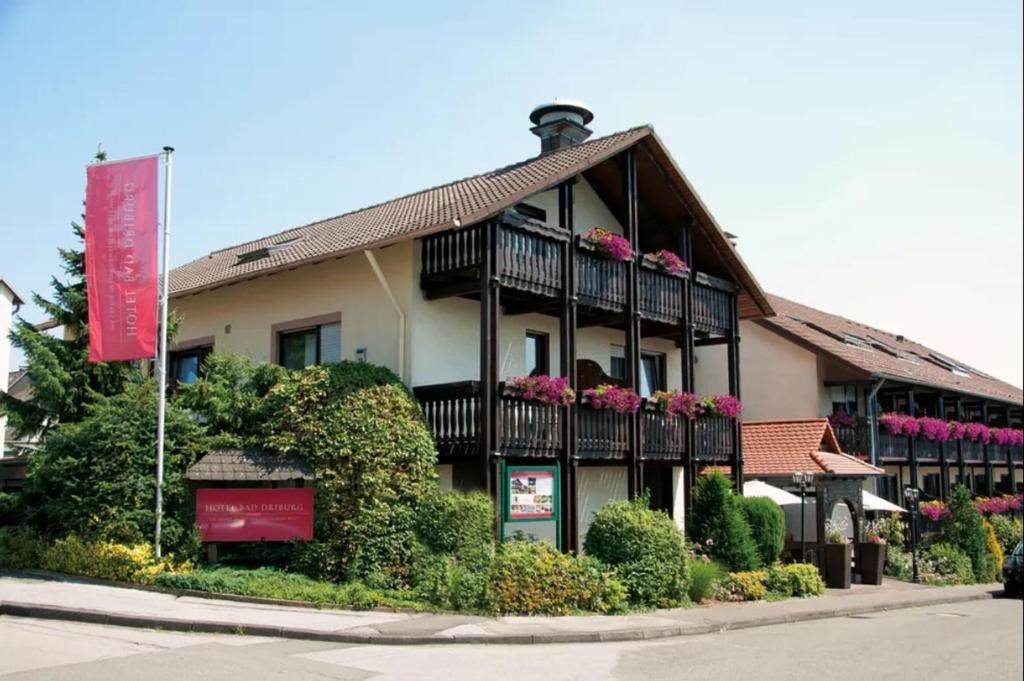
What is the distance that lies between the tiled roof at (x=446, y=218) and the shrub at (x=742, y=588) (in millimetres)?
7837

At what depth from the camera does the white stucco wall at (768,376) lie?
101 feet

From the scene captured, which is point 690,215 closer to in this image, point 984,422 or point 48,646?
point 48,646

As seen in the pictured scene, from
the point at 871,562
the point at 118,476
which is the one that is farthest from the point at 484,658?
the point at 871,562

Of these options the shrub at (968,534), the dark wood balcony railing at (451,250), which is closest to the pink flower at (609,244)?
the dark wood balcony railing at (451,250)

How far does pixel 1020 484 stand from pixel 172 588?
41.5 metres

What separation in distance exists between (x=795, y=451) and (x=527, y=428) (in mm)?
9707

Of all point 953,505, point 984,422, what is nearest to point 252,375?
point 953,505

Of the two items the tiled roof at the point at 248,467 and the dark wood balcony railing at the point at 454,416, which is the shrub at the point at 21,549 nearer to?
the tiled roof at the point at 248,467

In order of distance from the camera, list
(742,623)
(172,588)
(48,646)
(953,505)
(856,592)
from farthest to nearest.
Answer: (953,505) → (856,592) → (742,623) → (172,588) → (48,646)

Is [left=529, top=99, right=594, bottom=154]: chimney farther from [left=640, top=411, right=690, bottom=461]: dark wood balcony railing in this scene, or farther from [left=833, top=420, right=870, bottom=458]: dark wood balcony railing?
[left=833, top=420, right=870, bottom=458]: dark wood balcony railing

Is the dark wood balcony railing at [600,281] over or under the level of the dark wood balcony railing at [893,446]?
over

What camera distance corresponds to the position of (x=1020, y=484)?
146 ft

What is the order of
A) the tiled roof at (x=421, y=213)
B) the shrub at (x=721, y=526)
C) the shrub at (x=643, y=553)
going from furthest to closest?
1. the shrub at (x=721, y=526)
2. the tiled roof at (x=421, y=213)
3. the shrub at (x=643, y=553)

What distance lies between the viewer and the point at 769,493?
22641 millimetres
